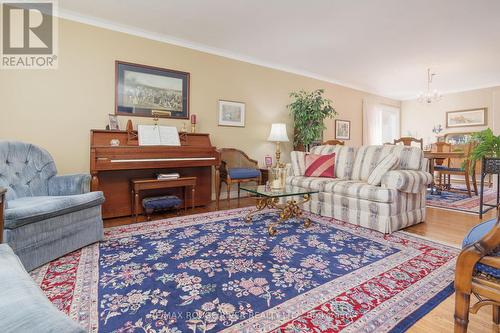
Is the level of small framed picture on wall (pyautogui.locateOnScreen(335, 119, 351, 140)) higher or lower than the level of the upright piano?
higher

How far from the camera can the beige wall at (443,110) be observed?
247 inches

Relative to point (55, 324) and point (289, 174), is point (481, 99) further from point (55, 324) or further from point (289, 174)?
point (55, 324)

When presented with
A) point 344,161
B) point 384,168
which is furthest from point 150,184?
point 384,168

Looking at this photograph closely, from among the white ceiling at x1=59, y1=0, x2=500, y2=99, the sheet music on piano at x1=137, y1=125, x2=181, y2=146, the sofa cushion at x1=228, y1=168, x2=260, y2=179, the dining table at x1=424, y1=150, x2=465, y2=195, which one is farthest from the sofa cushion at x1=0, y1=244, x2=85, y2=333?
the dining table at x1=424, y1=150, x2=465, y2=195

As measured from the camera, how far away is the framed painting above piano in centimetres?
359

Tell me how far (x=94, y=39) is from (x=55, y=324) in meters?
3.75

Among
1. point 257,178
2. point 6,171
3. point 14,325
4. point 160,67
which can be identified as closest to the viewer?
point 14,325

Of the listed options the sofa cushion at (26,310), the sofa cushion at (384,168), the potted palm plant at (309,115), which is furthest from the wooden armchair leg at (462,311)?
the potted palm plant at (309,115)

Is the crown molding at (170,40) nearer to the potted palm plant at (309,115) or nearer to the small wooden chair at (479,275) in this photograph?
the potted palm plant at (309,115)

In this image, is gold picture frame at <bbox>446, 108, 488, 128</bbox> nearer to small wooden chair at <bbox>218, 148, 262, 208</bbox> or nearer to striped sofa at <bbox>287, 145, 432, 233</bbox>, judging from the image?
striped sofa at <bbox>287, 145, 432, 233</bbox>

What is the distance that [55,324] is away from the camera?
63 centimetres

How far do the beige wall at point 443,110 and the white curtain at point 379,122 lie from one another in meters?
0.23

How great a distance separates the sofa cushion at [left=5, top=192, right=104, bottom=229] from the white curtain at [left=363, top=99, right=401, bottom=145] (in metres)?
6.55

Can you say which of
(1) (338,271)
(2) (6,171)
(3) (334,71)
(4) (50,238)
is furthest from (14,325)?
(3) (334,71)
